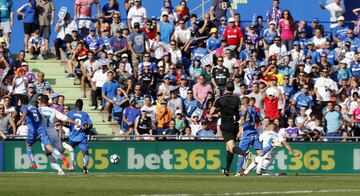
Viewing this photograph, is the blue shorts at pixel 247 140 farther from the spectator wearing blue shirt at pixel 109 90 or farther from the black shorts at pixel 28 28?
the black shorts at pixel 28 28

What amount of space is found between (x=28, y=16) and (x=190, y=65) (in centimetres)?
505

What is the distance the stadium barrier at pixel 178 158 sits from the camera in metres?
28.7

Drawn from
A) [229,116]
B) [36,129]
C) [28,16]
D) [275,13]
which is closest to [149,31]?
[28,16]

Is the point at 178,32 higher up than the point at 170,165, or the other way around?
the point at 178,32

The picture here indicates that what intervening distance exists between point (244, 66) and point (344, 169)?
182 inches

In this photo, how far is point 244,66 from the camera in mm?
31547

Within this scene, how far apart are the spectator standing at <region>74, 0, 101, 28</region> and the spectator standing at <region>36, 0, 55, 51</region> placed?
2.47ft

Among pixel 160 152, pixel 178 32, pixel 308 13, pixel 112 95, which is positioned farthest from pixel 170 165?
pixel 308 13

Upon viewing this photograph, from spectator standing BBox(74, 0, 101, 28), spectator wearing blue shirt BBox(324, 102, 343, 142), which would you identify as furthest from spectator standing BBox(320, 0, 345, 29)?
spectator standing BBox(74, 0, 101, 28)

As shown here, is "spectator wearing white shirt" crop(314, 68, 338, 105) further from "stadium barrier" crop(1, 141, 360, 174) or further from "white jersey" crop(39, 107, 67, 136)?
"white jersey" crop(39, 107, 67, 136)

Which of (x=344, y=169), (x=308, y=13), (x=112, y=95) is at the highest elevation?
(x=308, y=13)

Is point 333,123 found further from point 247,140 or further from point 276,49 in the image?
point 247,140

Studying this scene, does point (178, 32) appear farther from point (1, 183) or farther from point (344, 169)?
point (1, 183)

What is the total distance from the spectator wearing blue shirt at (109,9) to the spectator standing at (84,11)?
281 mm
